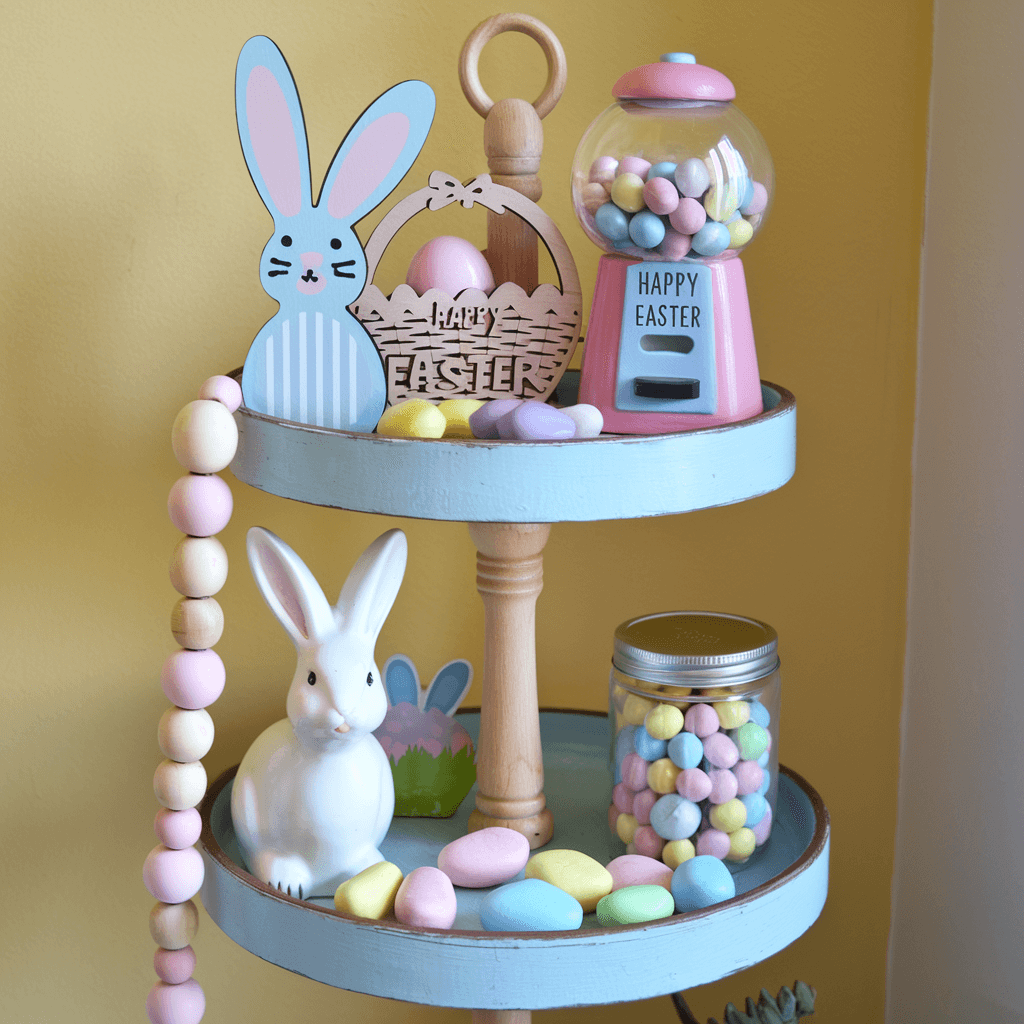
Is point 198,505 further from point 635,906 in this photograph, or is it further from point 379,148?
point 635,906

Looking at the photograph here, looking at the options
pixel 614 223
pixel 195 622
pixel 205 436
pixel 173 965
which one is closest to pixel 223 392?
pixel 205 436

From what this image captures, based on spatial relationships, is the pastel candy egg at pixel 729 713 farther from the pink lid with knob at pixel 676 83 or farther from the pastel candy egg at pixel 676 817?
the pink lid with knob at pixel 676 83

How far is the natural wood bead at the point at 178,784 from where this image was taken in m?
0.71

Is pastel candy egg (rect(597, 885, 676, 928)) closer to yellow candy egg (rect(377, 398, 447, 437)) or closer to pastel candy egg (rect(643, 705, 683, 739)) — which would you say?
pastel candy egg (rect(643, 705, 683, 739))

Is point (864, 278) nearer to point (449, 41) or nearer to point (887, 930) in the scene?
point (449, 41)

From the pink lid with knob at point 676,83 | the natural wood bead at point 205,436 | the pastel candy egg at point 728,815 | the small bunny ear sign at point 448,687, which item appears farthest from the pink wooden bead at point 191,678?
the pink lid with knob at point 676,83

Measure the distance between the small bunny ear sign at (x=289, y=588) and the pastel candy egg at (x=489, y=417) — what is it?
133mm

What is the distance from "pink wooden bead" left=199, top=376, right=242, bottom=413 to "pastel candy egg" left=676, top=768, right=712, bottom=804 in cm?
35

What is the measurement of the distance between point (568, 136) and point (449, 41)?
116mm

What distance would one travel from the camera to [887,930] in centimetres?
108

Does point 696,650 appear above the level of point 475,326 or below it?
below

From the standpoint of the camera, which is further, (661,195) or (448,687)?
(448,687)

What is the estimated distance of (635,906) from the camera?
0.67 m

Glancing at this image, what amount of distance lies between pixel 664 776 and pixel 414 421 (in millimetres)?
272
